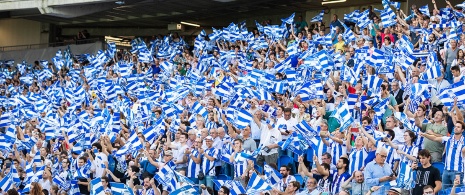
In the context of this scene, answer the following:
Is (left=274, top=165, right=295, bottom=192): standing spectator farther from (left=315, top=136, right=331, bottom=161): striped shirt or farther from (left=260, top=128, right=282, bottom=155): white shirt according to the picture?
(left=260, top=128, right=282, bottom=155): white shirt

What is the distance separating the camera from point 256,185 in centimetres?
1387

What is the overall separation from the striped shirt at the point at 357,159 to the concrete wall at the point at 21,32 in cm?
2768

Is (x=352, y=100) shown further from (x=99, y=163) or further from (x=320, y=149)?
(x=99, y=163)

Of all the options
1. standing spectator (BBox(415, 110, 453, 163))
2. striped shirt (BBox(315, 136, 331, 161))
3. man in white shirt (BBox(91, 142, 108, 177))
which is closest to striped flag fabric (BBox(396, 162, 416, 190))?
standing spectator (BBox(415, 110, 453, 163))

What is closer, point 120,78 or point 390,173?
point 390,173

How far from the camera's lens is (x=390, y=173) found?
13.3 metres

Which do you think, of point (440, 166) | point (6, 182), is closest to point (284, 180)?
point (440, 166)

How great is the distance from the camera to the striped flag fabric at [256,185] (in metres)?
13.8

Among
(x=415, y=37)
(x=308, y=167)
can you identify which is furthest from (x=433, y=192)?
(x=415, y=37)

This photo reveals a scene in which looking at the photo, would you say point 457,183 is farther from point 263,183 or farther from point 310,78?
point 310,78

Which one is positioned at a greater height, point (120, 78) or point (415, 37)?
point (415, 37)

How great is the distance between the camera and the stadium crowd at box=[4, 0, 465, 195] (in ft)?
45.7

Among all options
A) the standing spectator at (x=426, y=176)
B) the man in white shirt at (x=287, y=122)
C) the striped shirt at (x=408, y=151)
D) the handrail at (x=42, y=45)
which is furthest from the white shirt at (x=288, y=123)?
the handrail at (x=42, y=45)

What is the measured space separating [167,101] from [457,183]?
378 inches
